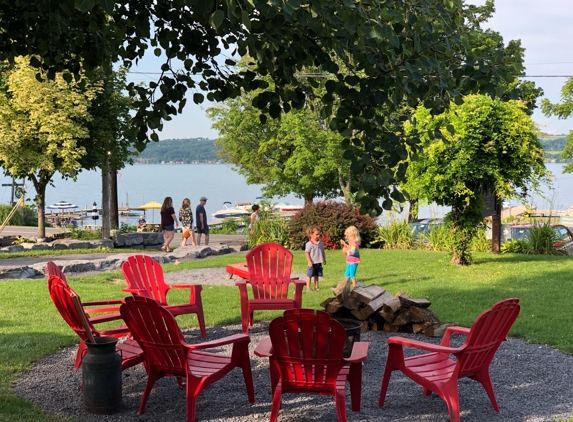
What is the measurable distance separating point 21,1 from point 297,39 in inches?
81.4

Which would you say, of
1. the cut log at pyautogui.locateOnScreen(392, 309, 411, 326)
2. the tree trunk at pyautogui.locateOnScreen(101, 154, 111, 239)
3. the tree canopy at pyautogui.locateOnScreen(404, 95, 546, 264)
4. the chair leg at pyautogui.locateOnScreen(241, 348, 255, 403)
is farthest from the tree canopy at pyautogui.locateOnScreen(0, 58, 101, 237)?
the chair leg at pyautogui.locateOnScreen(241, 348, 255, 403)

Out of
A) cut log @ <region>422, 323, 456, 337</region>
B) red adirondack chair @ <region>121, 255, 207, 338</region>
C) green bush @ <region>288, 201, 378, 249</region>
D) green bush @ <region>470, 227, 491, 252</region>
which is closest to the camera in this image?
cut log @ <region>422, 323, 456, 337</region>

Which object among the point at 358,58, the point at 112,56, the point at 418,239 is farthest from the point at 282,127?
the point at 358,58

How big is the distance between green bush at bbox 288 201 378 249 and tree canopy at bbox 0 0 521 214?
543 inches

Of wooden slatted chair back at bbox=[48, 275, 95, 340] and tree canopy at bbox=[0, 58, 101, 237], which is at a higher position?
tree canopy at bbox=[0, 58, 101, 237]

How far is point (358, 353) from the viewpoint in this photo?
17.1 ft

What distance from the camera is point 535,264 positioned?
14312mm

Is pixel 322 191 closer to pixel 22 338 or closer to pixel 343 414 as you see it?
pixel 22 338

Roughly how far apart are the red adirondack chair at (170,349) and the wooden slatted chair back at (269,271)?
11.8ft

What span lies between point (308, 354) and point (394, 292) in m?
6.65

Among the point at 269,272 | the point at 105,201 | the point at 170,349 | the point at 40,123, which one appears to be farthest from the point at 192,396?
the point at 105,201

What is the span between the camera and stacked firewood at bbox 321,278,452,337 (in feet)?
26.2

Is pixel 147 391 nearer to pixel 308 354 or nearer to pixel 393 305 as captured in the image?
pixel 308 354

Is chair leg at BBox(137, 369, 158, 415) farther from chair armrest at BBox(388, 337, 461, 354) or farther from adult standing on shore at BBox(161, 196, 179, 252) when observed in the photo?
adult standing on shore at BBox(161, 196, 179, 252)
